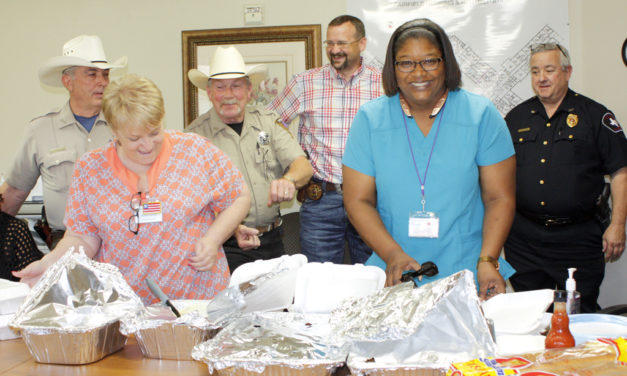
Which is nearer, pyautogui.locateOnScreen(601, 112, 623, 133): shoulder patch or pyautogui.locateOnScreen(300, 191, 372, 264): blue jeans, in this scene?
pyautogui.locateOnScreen(601, 112, 623, 133): shoulder patch

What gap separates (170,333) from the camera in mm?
1562

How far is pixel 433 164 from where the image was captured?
2146mm

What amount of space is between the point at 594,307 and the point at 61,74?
322cm

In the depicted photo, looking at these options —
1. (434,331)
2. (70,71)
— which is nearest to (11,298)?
(434,331)

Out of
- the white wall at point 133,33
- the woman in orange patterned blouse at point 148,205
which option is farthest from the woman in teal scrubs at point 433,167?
the white wall at point 133,33

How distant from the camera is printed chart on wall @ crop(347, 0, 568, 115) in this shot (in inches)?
160

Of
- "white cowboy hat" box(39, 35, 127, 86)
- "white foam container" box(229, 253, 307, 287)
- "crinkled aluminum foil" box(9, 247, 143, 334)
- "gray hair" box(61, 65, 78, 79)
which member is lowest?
"crinkled aluminum foil" box(9, 247, 143, 334)

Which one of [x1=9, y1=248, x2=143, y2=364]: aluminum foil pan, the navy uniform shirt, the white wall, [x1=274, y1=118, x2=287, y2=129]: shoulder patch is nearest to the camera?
[x1=9, y1=248, x2=143, y2=364]: aluminum foil pan

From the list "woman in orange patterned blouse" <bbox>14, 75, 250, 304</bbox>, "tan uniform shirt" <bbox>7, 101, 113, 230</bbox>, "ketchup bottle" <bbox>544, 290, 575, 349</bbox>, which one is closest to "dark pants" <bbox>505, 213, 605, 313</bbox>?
"woman in orange patterned blouse" <bbox>14, 75, 250, 304</bbox>

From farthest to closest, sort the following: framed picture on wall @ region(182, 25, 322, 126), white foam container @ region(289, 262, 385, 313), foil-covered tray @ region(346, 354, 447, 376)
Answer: framed picture on wall @ region(182, 25, 322, 126), white foam container @ region(289, 262, 385, 313), foil-covered tray @ region(346, 354, 447, 376)

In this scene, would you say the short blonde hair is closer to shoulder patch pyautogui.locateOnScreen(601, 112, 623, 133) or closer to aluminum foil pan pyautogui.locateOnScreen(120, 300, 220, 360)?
aluminum foil pan pyautogui.locateOnScreen(120, 300, 220, 360)

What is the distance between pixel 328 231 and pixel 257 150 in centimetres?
60

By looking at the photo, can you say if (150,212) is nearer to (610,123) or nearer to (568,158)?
(568,158)

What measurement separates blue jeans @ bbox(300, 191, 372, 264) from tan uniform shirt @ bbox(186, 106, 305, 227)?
23cm
